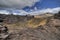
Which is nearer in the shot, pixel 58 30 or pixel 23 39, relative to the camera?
pixel 23 39

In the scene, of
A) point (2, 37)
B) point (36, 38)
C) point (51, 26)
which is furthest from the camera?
point (51, 26)

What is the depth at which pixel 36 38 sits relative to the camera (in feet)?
52.2

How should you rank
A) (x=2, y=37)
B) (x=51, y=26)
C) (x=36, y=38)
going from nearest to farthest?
(x=2, y=37) < (x=36, y=38) < (x=51, y=26)

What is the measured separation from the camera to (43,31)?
739 inches

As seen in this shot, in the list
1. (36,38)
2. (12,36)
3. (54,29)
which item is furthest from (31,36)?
(54,29)

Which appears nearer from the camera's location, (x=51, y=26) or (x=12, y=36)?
(x=12, y=36)

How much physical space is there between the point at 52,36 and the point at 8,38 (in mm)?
5012

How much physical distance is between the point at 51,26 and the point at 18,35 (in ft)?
19.5

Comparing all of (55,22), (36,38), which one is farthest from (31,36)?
(55,22)

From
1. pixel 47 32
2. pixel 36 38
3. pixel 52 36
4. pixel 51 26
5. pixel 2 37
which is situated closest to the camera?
pixel 2 37

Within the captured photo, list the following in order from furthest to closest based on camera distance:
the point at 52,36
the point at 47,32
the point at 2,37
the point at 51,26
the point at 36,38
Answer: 1. the point at 51,26
2. the point at 47,32
3. the point at 52,36
4. the point at 36,38
5. the point at 2,37

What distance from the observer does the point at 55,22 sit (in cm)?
2198

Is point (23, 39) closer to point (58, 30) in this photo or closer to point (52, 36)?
point (52, 36)

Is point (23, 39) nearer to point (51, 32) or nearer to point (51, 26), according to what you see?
point (51, 32)
